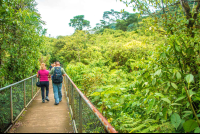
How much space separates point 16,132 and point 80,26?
65108mm

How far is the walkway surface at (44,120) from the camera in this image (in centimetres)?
389

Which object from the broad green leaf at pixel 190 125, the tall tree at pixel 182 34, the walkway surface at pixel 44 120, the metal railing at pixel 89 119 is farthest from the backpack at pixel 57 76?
the broad green leaf at pixel 190 125

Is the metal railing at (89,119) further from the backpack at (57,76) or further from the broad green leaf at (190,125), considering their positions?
the backpack at (57,76)

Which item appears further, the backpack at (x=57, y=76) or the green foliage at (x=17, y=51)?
the green foliage at (x=17, y=51)

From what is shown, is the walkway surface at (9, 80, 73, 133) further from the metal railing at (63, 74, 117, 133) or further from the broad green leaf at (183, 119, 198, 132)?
the broad green leaf at (183, 119, 198, 132)

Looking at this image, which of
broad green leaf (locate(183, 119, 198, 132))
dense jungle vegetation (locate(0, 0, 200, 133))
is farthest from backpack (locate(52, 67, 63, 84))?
broad green leaf (locate(183, 119, 198, 132))

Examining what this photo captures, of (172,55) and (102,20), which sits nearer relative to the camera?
(172,55)

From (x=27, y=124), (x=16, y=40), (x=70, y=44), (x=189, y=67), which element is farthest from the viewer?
(x=70, y=44)

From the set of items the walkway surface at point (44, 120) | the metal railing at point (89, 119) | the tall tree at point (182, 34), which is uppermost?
the tall tree at point (182, 34)

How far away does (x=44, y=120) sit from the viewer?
15.1ft

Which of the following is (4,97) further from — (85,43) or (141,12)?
(85,43)

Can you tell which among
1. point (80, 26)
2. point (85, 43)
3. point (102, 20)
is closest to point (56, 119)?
point (85, 43)

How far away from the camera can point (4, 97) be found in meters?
3.63

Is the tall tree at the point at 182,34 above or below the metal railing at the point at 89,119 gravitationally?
above
